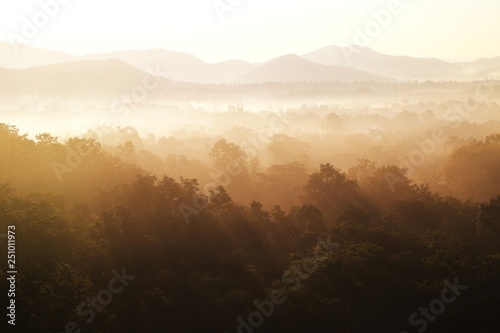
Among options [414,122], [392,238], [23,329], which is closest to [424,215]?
[392,238]

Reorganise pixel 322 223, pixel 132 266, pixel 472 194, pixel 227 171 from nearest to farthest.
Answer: pixel 132 266
pixel 322 223
pixel 472 194
pixel 227 171

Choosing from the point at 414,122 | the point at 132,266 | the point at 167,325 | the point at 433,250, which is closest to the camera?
the point at 167,325

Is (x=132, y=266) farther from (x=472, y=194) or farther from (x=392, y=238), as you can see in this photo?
→ (x=472, y=194)

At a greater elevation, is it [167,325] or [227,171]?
[227,171]

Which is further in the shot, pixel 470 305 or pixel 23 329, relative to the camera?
pixel 470 305

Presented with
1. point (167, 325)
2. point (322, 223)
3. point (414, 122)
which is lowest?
point (167, 325)

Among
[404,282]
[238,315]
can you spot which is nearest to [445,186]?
[404,282]

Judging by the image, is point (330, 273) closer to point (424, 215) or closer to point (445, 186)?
point (424, 215)

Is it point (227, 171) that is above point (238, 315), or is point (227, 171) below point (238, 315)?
above

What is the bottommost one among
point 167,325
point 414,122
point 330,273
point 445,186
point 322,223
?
point 167,325
